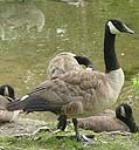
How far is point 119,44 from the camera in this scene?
1697 centimetres

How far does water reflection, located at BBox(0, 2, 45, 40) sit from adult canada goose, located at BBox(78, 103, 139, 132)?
8638 mm

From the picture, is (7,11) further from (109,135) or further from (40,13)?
(109,135)

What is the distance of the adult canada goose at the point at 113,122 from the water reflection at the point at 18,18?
864cm

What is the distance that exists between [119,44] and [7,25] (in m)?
4.76

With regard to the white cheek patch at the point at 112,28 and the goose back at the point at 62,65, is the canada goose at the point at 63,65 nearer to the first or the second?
the goose back at the point at 62,65

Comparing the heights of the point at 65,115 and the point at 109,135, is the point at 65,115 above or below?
above

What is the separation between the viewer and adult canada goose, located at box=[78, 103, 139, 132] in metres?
9.78

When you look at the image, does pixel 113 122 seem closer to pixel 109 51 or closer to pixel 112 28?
pixel 109 51

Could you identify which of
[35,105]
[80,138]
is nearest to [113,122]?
[80,138]

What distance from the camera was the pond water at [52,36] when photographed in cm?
1445

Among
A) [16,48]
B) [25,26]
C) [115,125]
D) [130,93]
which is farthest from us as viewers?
[25,26]

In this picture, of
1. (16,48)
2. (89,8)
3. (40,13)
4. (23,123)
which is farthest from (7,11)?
(23,123)

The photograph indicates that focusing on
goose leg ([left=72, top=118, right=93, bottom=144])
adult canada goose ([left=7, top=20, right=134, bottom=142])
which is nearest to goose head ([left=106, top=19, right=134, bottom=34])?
adult canada goose ([left=7, top=20, right=134, bottom=142])

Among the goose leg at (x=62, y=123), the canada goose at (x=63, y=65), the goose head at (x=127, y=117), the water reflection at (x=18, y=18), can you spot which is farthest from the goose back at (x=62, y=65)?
the water reflection at (x=18, y=18)
